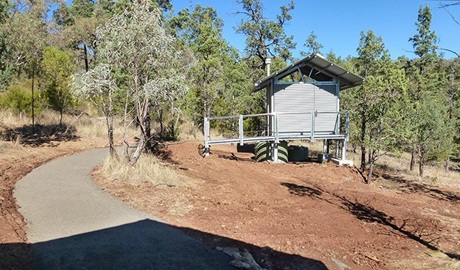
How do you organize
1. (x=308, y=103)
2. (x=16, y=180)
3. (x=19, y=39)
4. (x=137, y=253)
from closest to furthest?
(x=137, y=253) < (x=16, y=180) < (x=19, y=39) < (x=308, y=103)

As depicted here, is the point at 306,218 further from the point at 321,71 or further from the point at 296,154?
→ the point at 321,71

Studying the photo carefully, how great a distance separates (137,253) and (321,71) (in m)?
12.8

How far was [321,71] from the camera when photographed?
1503cm

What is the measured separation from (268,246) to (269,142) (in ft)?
31.5

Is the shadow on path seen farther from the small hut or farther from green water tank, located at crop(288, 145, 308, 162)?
green water tank, located at crop(288, 145, 308, 162)

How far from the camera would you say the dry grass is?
27.7 feet

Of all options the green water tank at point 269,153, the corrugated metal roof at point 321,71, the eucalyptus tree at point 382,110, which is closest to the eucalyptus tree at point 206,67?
the corrugated metal roof at point 321,71

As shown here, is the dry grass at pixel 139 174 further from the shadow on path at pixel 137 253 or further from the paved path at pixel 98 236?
the shadow on path at pixel 137 253

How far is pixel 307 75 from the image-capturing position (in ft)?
50.6

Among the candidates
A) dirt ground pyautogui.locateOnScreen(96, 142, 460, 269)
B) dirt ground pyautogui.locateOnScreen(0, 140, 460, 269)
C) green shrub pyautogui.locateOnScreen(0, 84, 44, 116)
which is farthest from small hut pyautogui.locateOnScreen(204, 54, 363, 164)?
green shrub pyautogui.locateOnScreen(0, 84, 44, 116)

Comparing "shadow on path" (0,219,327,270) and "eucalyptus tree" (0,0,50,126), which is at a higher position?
"eucalyptus tree" (0,0,50,126)

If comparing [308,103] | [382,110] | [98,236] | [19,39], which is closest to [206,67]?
[308,103]

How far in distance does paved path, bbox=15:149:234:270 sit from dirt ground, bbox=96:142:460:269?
446 mm

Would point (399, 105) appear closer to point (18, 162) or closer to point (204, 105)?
point (204, 105)
